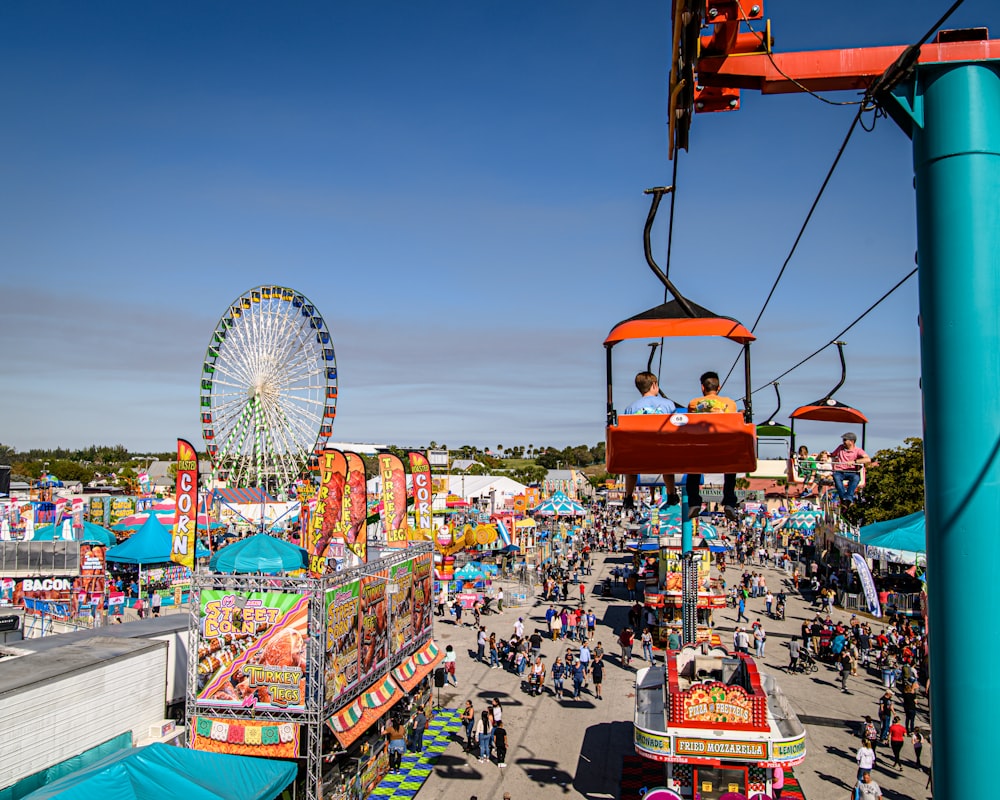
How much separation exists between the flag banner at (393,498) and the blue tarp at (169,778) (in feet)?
27.1

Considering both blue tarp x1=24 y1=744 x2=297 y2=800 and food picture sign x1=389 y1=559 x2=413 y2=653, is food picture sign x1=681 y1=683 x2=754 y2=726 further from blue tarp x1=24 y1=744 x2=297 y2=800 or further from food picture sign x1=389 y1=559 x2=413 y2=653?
blue tarp x1=24 y1=744 x2=297 y2=800

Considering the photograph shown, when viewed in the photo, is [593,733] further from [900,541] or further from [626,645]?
[900,541]

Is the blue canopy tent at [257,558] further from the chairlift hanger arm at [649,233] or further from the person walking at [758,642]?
the chairlift hanger arm at [649,233]

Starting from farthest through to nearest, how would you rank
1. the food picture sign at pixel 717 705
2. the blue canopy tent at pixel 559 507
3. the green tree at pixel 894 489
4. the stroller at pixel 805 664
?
1. the blue canopy tent at pixel 559 507
2. the green tree at pixel 894 489
3. the stroller at pixel 805 664
4. the food picture sign at pixel 717 705

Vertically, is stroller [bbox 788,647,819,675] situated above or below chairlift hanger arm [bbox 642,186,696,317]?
below

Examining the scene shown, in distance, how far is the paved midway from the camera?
14.5 m

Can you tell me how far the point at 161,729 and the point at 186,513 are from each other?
7.42 meters

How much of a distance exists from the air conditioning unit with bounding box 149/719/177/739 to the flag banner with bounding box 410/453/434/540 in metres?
8.66

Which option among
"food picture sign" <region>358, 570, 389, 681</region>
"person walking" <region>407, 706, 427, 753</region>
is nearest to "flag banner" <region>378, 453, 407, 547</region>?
"food picture sign" <region>358, 570, 389, 681</region>

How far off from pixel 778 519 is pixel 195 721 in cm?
4633

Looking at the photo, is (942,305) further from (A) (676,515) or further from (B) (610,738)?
(A) (676,515)

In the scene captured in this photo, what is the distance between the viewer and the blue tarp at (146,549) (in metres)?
31.5

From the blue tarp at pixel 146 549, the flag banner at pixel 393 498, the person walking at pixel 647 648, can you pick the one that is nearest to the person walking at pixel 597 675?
the person walking at pixel 647 648

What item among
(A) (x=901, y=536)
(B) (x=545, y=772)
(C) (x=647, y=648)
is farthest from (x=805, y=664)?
(B) (x=545, y=772)
